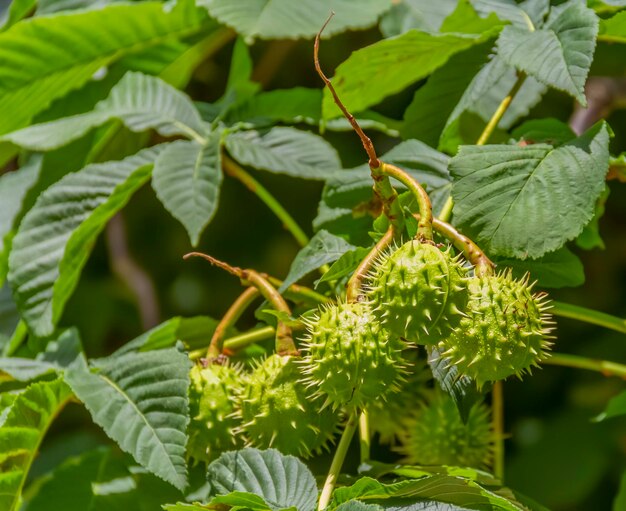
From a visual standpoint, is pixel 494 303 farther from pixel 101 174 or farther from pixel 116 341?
pixel 116 341

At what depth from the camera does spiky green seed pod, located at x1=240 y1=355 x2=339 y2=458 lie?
131 cm

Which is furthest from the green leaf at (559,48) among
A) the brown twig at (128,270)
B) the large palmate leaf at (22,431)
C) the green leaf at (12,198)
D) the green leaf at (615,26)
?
the brown twig at (128,270)

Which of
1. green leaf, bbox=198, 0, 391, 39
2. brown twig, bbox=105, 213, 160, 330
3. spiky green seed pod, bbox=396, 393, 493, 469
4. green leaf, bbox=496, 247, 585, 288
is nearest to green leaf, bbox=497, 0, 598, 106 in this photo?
green leaf, bbox=496, 247, 585, 288

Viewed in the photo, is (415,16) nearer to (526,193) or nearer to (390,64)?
(390,64)

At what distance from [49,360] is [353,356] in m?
0.72

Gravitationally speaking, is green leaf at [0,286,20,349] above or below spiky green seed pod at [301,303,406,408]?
below

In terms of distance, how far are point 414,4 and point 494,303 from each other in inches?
46.8

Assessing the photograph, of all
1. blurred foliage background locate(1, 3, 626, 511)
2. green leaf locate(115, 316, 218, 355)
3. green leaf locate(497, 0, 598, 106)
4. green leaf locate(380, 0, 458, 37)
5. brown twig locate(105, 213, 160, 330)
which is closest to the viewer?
green leaf locate(497, 0, 598, 106)

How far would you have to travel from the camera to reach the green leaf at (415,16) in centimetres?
211

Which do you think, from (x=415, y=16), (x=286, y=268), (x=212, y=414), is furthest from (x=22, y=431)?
(x=286, y=268)

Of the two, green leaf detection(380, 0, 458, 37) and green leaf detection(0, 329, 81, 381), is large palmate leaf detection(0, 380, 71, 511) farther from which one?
green leaf detection(380, 0, 458, 37)

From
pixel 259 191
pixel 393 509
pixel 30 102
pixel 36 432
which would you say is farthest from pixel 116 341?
pixel 393 509

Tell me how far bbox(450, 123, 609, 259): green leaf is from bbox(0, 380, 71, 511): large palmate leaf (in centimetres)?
71

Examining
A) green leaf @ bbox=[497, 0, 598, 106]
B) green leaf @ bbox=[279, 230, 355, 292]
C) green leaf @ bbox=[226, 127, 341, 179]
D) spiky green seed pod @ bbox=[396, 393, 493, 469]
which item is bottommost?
spiky green seed pod @ bbox=[396, 393, 493, 469]
